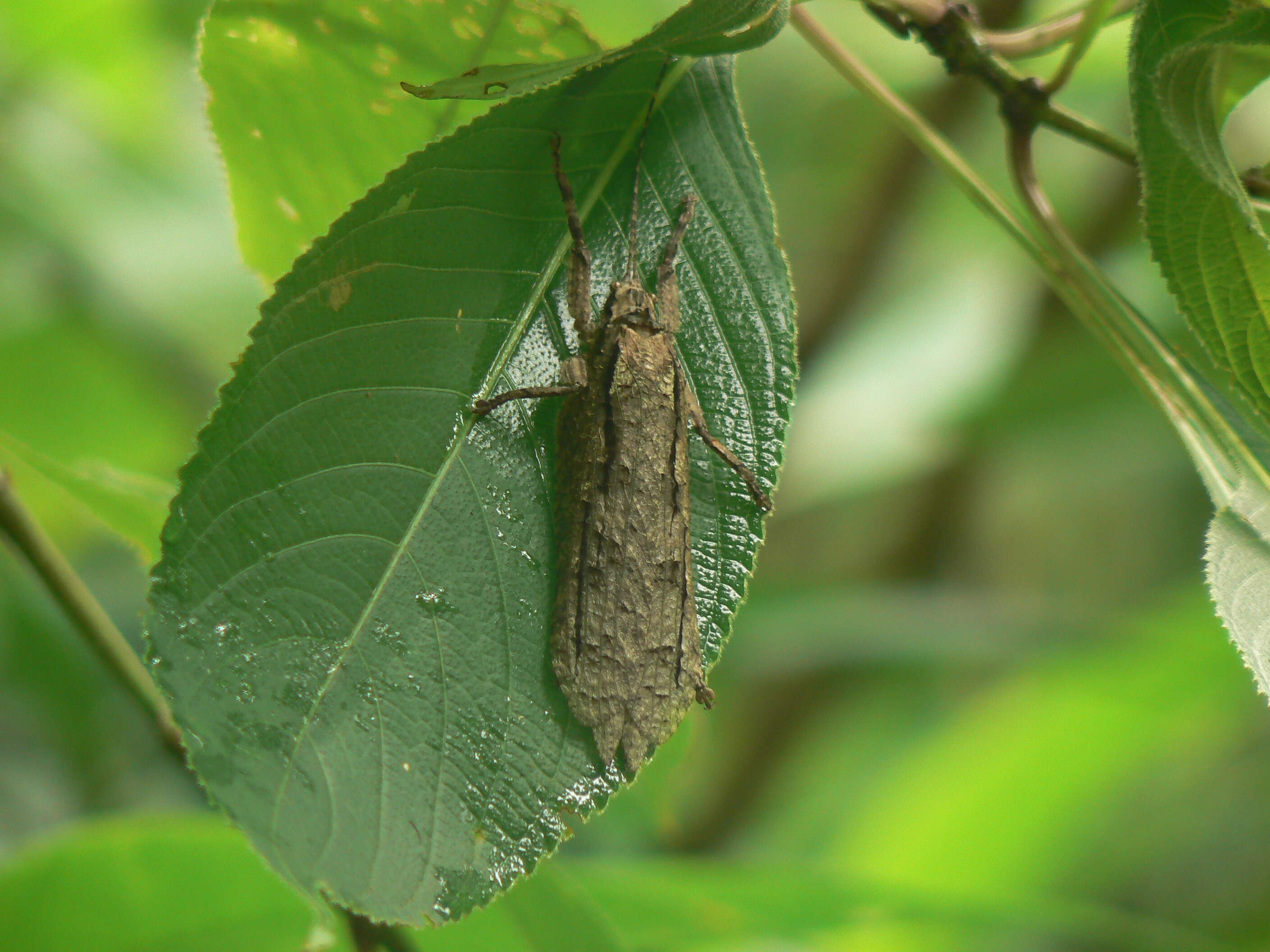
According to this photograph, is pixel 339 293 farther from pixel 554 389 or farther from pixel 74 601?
pixel 74 601

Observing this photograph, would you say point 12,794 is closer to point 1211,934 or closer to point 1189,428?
point 1189,428

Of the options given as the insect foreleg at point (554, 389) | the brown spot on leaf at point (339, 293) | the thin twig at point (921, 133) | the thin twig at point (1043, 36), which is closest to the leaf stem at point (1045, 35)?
the thin twig at point (1043, 36)

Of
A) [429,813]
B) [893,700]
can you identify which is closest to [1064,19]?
[429,813]

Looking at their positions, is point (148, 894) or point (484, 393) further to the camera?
point (148, 894)

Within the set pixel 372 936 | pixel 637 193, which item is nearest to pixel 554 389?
pixel 637 193

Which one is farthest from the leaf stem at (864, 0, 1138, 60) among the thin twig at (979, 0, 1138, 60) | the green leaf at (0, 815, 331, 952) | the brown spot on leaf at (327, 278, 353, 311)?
the green leaf at (0, 815, 331, 952)

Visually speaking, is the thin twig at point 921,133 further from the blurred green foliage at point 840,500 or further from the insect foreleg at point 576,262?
the blurred green foliage at point 840,500
